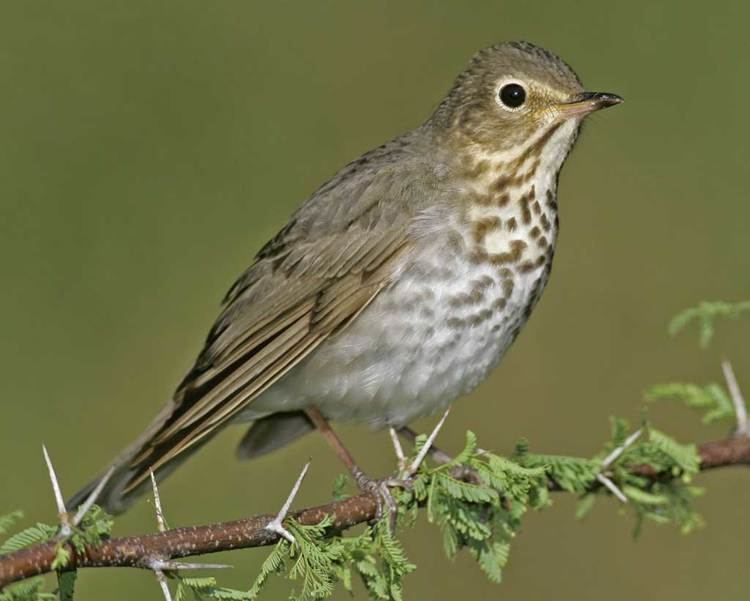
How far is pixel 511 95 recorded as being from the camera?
5258mm

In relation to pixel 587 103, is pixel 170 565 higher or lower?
lower

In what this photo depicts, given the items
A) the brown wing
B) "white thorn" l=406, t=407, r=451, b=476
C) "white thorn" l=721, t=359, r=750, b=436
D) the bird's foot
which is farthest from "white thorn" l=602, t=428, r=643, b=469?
the brown wing

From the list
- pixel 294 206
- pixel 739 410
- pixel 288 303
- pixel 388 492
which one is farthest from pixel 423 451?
pixel 294 206

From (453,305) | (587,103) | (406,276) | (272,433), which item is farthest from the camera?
(272,433)

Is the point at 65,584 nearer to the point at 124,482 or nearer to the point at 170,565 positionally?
the point at 170,565

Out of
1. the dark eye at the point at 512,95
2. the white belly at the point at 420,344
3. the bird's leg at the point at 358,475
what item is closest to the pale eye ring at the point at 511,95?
the dark eye at the point at 512,95

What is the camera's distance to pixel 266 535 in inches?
130

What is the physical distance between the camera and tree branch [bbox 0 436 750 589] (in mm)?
2719

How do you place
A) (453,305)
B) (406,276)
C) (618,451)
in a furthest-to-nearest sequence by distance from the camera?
(406,276) → (453,305) → (618,451)

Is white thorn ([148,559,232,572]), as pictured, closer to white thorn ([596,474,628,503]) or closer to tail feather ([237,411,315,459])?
white thorn ([596,474,628,503])

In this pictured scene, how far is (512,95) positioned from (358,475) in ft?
4.99

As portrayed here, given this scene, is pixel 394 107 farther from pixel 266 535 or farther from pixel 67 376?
pixel 266 535

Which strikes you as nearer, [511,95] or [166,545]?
[166,545]

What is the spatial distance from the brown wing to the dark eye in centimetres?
51
